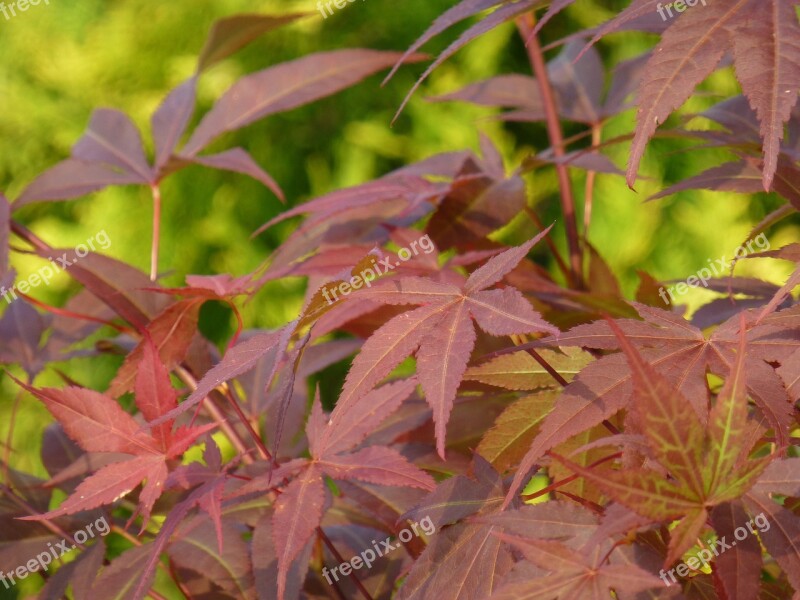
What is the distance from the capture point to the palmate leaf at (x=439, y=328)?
42 cm

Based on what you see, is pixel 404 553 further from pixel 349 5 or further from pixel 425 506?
pixel 349 5

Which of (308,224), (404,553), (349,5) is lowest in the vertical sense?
(404,553)

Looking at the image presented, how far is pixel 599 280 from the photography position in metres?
0.83

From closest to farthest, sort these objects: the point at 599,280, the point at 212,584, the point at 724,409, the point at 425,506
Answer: the point at 724,409, the point at 425,506, the point at 212,584, the point at 599,280

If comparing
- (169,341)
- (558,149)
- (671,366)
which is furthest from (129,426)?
(558,149)

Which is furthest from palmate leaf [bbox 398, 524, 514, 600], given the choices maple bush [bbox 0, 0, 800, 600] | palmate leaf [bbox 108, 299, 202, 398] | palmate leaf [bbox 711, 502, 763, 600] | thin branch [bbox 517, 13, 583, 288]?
thin branch [bbox 517, 13, 583, 288]

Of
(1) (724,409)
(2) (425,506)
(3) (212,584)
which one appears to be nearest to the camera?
(1) (724,409)

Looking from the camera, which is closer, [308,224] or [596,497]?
[596,497]

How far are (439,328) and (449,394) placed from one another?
0.16ft

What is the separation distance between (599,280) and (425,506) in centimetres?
42

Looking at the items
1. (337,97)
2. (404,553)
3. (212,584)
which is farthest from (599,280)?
(337,97)

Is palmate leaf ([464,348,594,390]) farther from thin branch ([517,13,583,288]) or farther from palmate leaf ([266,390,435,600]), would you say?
thin branch ([517,13,583,288])

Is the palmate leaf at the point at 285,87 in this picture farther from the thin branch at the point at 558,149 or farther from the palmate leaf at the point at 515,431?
the palmate leaf at the point at 515,431

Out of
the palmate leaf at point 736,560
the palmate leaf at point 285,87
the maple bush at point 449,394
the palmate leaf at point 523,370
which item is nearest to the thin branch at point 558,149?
the maple bush at point 449,394
